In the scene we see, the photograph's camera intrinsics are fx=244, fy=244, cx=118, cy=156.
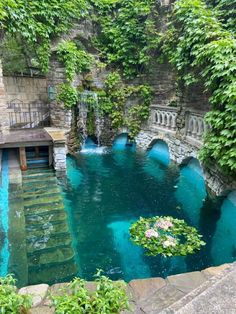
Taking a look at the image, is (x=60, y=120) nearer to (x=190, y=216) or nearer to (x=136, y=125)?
(x=136, y=125)

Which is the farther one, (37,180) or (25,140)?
(25,140)

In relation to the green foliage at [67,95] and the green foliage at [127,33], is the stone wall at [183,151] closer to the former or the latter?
the green foliage at [127,33]

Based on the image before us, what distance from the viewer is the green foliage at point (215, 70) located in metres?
5.12

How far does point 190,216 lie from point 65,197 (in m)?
3.20

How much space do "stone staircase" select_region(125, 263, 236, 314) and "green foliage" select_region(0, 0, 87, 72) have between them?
27.6 ft

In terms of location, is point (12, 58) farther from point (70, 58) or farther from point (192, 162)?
point (192, 162)

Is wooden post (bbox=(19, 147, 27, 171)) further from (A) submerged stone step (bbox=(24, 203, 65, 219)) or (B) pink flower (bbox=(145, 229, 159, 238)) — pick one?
(B) pink flower (bbox=(145, 229, 159, 238))

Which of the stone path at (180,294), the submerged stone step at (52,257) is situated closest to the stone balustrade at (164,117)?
the submerged stone step at (52,257)

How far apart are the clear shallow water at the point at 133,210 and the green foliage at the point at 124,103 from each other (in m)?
2.13

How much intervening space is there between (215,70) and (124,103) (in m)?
6.10

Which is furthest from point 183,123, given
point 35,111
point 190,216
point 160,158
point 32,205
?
point 35,111

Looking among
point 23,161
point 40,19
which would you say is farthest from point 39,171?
point 40,19

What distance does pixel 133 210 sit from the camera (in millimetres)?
5969

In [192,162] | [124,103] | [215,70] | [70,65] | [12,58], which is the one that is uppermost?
[12,58]
